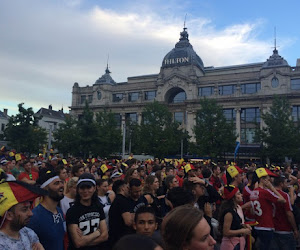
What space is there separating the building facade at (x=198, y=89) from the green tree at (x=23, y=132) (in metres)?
19.2

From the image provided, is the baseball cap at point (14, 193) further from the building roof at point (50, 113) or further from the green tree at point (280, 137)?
the building roof at point (50, 113)

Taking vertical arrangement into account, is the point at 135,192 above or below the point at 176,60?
below

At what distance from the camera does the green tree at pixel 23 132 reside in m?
37.8

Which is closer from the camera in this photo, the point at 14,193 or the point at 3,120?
the point at 14,193

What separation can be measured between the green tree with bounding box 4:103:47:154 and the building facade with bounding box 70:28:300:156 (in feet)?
63.0

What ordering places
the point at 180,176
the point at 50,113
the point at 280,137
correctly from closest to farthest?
the point at 180,176 < the point at 280,137 < the point at 50,113

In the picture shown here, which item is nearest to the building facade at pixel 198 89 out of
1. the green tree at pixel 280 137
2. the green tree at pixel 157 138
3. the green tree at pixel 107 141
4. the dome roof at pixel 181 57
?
the dome roof at pixel 181 57

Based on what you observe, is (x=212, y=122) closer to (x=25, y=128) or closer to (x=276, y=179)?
(x=25, y=128)

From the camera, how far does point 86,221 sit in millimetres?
4102

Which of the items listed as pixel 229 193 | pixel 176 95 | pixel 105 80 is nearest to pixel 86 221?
pixel 229 193

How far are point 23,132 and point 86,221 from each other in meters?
38.2

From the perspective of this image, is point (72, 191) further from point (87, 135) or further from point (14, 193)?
point (87, 135)

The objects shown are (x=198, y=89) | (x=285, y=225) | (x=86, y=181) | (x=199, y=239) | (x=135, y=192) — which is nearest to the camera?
(x=199, y=239)

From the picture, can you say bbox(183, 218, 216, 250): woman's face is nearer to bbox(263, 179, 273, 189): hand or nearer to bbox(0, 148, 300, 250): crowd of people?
bbox(0, 148, 300, 250): crowd of people
